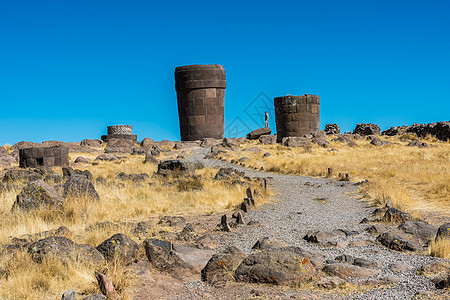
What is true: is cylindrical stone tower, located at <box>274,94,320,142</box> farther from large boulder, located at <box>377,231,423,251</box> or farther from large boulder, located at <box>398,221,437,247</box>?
large boulder, located at <box>377,231,423,251</box>

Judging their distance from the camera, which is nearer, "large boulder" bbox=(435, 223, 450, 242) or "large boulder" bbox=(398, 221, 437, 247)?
"large boulder" bbox=(435, 223, 450, 242)

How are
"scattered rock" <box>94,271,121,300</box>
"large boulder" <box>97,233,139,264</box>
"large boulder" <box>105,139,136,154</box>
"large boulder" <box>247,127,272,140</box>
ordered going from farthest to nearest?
"large boulder" <box>247,127,272,140</box> < "large boulder" <box>105,139,136,154</box> < "large boulder" <box>97,233,139,264</box> < "scattered rock" <box>94,271,121,300</box>

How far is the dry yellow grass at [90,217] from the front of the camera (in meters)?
3.75

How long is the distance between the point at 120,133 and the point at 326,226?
24.2m

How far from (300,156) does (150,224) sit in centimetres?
1352

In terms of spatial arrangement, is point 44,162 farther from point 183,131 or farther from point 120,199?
point 183,131

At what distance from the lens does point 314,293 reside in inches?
146

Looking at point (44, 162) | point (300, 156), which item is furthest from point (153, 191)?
point (300, 156)

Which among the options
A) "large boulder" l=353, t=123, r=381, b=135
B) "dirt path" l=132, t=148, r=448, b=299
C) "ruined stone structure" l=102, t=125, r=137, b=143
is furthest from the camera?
"large boulder" l=353, t=123, r=381, b=135

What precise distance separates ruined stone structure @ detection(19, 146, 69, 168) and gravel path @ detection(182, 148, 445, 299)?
8.68 m

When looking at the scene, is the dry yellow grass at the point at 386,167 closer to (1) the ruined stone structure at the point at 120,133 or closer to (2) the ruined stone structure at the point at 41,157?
(2) the ruined stone structure at the point at 41,157

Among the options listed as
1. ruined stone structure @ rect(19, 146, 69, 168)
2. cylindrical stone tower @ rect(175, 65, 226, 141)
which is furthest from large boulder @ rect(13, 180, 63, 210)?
cylindrical stone tower @ rect(175, 65, 226, 141)

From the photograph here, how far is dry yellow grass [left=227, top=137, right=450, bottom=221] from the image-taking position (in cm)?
886

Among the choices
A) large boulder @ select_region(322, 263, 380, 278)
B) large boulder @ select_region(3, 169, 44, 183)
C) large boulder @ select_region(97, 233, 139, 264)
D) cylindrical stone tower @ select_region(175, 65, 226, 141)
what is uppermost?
cylindrical stone tower @ select_region(175, 65, 226, 141)
